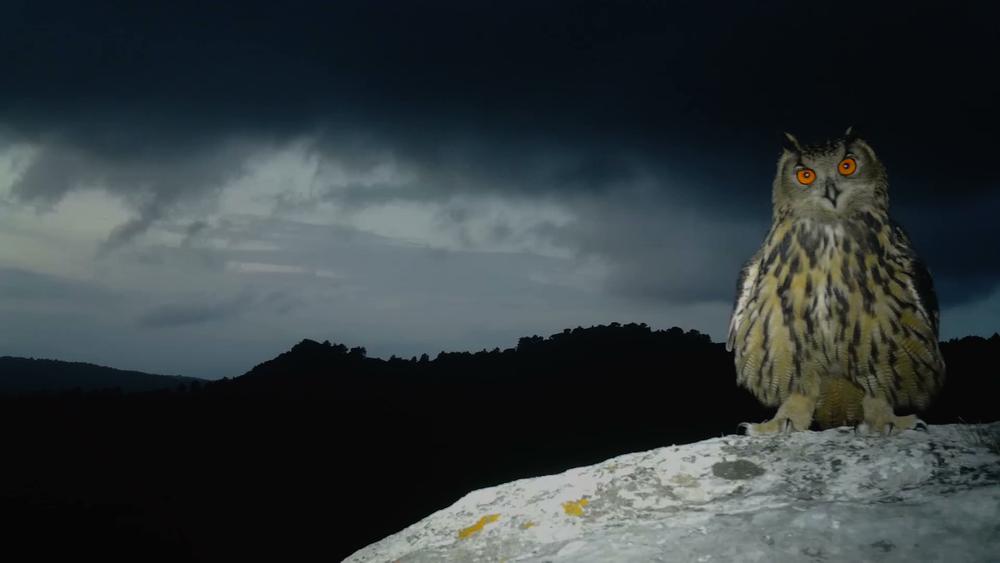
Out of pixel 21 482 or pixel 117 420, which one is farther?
pixel 117 420

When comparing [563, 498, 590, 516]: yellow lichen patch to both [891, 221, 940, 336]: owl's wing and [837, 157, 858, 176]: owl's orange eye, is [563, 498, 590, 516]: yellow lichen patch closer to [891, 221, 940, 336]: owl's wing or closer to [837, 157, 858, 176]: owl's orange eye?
[891, 221, 940, 336]: owl's wing

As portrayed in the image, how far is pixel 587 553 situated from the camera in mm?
2879

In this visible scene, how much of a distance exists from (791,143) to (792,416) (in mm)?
2077

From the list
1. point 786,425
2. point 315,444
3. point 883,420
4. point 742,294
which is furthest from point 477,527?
point 315,444

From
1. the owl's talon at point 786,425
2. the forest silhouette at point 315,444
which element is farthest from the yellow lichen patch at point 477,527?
the forest silhouette at point 315,444

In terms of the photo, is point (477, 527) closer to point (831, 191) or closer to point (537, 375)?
point (831, 191)

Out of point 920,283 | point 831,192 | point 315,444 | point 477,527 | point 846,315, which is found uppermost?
point 831,192

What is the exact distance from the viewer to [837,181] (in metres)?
4.76

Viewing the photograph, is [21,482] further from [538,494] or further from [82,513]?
[538,494]

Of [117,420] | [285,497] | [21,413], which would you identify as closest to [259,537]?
[285,497]

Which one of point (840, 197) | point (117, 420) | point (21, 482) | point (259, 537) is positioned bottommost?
point (259, 537)

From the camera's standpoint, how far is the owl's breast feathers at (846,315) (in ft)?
14.6

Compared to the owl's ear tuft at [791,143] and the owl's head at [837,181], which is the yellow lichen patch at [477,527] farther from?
the owl's ear tuft at [791,143]

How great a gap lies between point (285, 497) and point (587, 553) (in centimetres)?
4373
